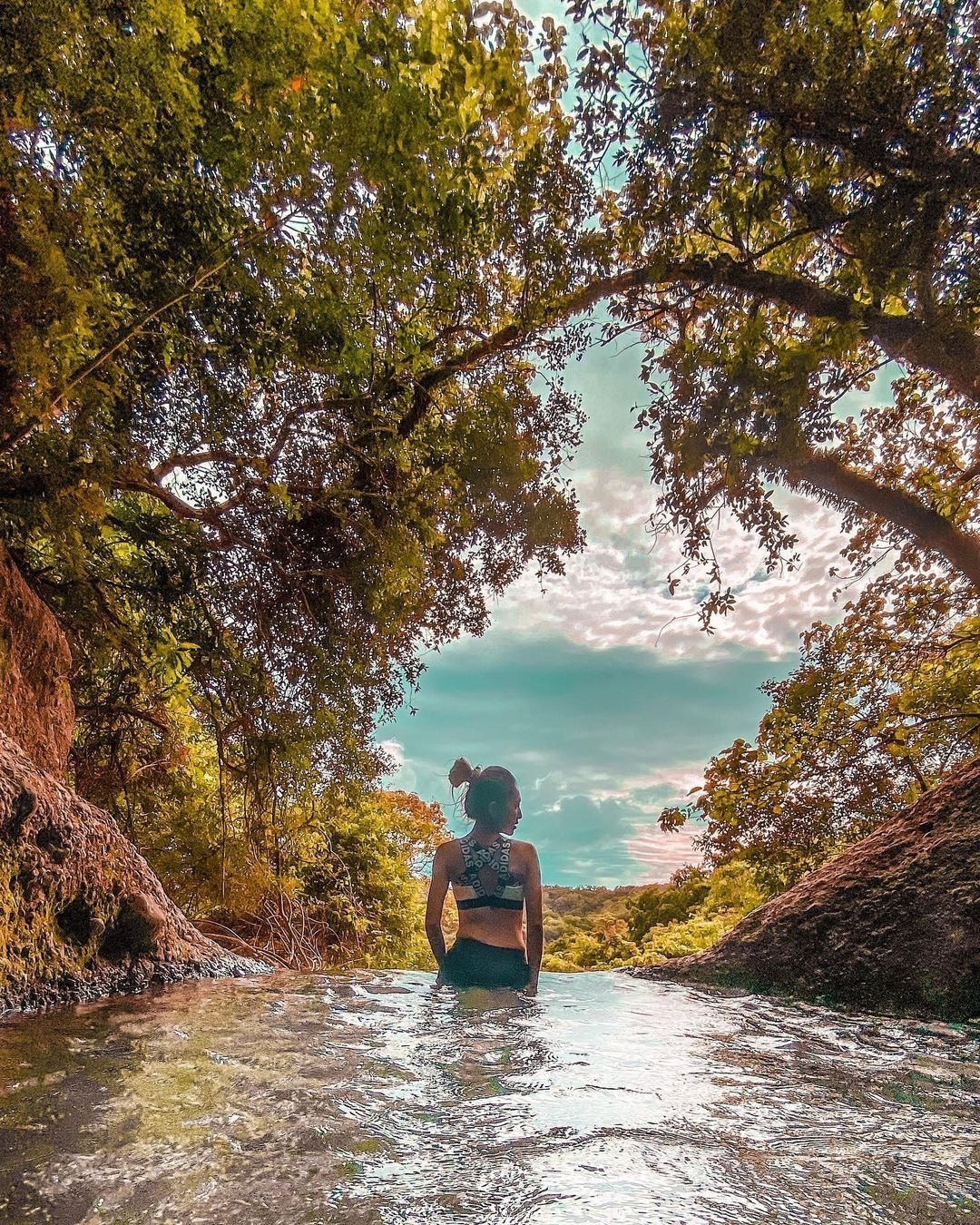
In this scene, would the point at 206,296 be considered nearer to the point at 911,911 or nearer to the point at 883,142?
the point at 883,142

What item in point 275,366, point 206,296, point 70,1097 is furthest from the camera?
point 275,366

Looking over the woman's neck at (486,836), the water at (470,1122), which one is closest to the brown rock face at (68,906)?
the water at (470,1122)

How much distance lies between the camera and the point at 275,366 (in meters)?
5.23

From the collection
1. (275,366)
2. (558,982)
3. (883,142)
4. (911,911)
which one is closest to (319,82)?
(275,366)

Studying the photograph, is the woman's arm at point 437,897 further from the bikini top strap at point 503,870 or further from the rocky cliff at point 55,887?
the rocky cliff at point 55,887

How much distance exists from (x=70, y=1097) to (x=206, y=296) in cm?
493

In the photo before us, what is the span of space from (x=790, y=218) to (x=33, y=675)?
7657mm

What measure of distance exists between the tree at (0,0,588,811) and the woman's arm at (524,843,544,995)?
276 cm

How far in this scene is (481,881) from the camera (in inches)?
201

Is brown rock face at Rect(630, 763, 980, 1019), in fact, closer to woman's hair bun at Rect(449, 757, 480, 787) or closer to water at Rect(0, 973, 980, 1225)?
water at Rect(0, 973, 980, 1225)

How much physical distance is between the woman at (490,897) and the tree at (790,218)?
3.34m

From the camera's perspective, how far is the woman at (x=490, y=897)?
5.08 metres

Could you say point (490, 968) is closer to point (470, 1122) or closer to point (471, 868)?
point (471, 868)

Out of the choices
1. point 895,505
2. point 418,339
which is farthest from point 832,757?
point 418,339
